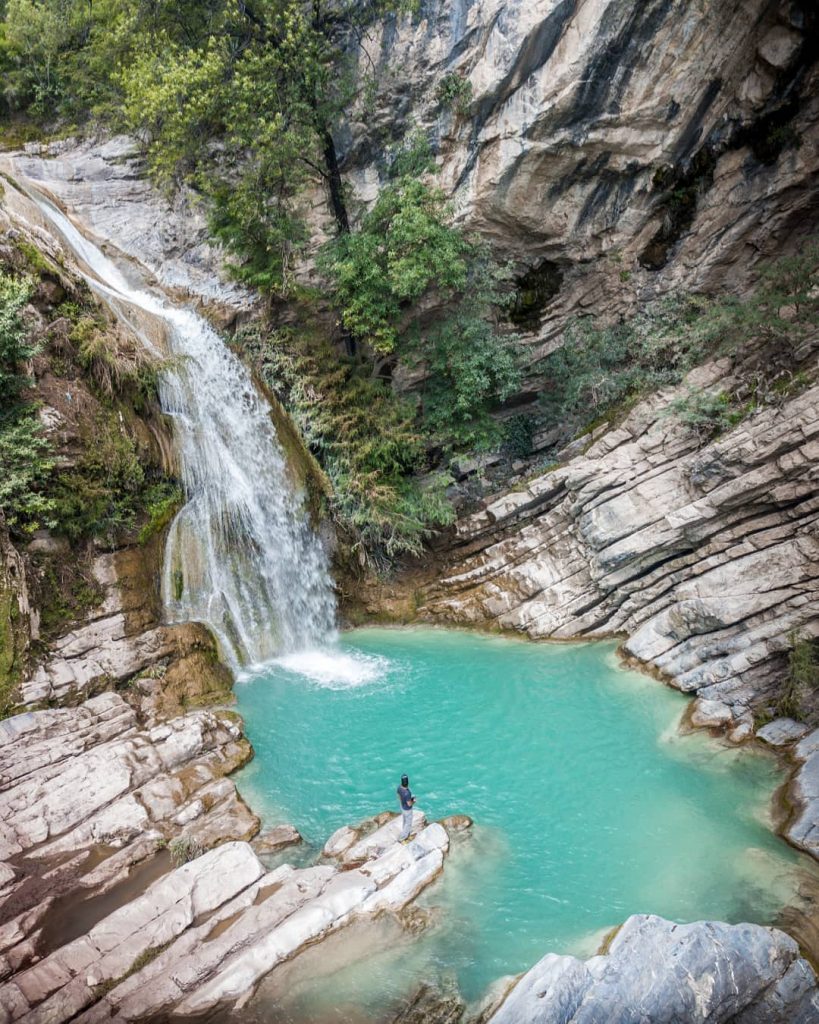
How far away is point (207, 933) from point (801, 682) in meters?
9.45

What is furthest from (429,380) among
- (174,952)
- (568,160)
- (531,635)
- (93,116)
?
(93,116)

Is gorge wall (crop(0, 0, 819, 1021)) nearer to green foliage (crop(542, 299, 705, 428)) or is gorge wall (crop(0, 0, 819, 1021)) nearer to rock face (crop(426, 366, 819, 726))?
rock face (crop(426, 366, 819, 726))

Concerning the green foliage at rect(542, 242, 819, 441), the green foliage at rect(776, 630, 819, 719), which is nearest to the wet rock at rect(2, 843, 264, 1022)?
the green foliage at rect(776, 630, 819, 719)

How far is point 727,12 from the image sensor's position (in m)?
13.7

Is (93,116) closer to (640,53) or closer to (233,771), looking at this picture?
(640,53)

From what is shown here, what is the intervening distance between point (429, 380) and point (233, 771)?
37.9 feet

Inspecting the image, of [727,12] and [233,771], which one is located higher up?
[727,12]

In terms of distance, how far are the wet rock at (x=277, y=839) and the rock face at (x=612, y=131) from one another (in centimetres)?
1499

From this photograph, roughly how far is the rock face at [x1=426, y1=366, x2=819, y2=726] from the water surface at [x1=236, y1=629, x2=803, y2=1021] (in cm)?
96

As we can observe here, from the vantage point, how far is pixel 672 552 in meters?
13.1

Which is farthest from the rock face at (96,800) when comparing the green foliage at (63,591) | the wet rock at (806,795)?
the wet rock at (806,795)

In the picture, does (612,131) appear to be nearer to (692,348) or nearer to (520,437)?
(692,348)

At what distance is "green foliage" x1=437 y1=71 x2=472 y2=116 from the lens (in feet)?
49.9

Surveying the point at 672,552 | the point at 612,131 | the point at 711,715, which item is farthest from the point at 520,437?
the point at 711,715
